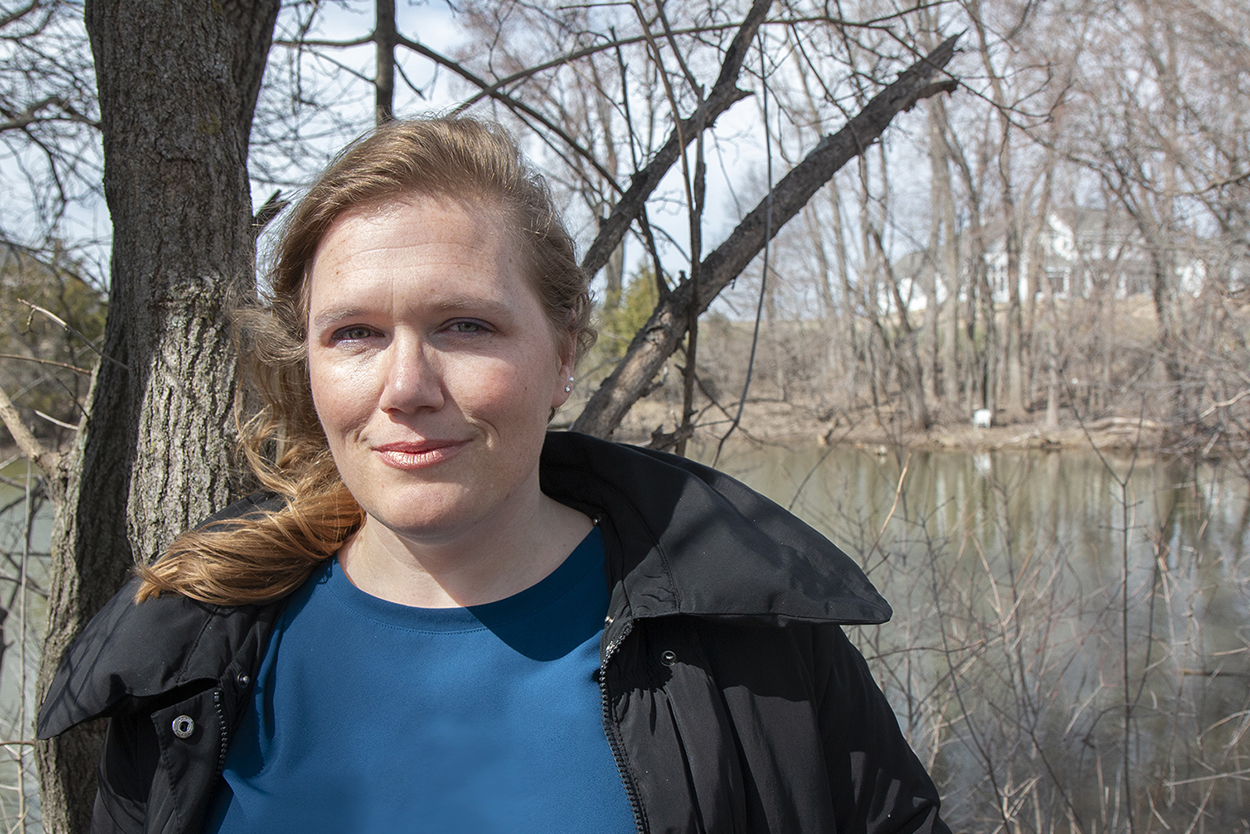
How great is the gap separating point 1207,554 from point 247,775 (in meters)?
8.13

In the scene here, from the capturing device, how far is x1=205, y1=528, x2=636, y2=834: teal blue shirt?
126 cm

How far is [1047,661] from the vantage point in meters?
5.03

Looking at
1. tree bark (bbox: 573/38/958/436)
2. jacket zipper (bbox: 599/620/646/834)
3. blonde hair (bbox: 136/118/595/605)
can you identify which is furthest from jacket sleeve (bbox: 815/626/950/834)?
tree bark (bbox: 573/38/958/436)

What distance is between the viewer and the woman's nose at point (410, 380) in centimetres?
127

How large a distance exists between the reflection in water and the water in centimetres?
2

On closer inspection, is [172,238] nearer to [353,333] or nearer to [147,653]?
[353,333]

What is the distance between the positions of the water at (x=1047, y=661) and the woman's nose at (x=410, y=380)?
8.99 feet

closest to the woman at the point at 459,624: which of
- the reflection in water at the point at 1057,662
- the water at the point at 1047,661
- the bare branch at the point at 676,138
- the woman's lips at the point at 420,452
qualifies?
the woman's lips at the point at 420,452

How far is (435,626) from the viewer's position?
135 centimetres

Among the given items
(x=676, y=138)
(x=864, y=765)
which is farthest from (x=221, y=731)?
(x=676, y=138)

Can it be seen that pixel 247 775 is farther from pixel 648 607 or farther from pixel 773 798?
pixel 773 798

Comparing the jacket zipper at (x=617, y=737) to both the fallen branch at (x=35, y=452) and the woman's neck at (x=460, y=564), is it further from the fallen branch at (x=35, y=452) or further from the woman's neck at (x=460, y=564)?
the fallen branch at (x=35, y=452)

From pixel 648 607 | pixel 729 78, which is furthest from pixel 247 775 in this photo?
pixel 729 78

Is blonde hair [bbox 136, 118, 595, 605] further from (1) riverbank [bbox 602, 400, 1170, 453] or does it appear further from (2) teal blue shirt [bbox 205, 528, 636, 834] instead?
(1) riverbank [bbox 602, 400, 1170, 453]
